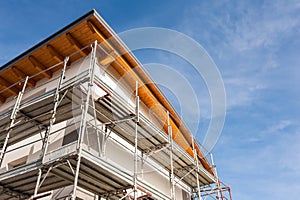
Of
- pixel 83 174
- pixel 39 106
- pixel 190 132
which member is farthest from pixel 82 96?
pixel 190 132

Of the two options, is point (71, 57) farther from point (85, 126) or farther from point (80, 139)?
point (80, 139)

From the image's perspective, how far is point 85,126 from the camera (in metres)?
8.81

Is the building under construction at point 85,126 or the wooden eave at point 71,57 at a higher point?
the wooden eave at point 71,57

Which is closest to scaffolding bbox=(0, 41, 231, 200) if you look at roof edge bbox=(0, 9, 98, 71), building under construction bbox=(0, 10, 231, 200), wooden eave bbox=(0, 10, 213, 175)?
building under construction bbox=(0, 10, 231, 200)

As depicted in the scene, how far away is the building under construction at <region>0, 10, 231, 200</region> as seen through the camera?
26.5ft

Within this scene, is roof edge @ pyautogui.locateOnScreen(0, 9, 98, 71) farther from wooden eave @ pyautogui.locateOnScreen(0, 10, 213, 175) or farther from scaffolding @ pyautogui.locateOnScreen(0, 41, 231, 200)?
scaffolding @ pyautogui.locateOnScreen(0, 41, 231, 200)

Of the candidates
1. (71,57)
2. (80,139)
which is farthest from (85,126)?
(71,57)

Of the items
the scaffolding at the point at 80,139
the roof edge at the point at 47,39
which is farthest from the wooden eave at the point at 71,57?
the scaffolding at the point at 80,139

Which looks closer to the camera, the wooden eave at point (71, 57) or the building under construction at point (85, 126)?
the building under construction at point (85, 126)

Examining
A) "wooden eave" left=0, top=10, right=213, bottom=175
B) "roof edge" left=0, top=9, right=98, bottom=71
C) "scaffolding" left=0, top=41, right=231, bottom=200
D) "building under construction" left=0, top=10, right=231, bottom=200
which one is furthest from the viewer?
"wooden eave" left=0, top=10, right=213, bottom=175

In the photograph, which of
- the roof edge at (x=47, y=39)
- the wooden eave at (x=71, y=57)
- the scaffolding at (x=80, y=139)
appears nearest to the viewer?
the scaffolding at (x=80, y=139)

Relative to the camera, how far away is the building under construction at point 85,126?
809cm

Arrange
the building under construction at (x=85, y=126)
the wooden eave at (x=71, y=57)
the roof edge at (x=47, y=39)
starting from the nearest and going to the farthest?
the building under construction at (x=85, y=126) < the roof edge at (x=47, y=39) < the wooden eave at (x=71, y=57)

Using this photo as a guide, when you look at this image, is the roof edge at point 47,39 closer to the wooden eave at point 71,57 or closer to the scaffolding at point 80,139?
the wooden eave at point 71,57
